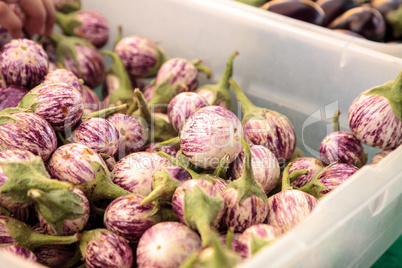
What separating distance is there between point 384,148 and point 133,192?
0.46 metres

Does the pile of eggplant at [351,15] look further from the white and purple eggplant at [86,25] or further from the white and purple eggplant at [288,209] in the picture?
the white and purple eggplant at [288,209]

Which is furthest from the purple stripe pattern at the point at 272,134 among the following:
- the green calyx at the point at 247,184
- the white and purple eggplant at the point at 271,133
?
the green calyx at the point at 247,184

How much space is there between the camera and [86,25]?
1.21 metres

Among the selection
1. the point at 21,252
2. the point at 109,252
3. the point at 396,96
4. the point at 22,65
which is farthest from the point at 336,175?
the point at 22,65

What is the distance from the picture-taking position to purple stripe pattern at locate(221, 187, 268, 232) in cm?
62

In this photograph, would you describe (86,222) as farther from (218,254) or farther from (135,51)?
(135,51)

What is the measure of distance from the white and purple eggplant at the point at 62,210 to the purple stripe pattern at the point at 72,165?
0.03m

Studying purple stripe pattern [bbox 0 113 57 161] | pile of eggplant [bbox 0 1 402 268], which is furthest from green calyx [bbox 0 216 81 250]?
purple stripe pattern [bbox 0 113 57 161]

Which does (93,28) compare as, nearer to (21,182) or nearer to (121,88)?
(121,88)

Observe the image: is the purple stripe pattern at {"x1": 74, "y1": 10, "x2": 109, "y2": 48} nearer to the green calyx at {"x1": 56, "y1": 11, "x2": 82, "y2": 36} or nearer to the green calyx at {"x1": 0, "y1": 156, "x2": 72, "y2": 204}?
the green calyx at {"x1": 56, "y1": 11, "x2": 82, "y2": 36}

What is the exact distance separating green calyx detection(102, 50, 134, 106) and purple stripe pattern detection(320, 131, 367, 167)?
452 mm

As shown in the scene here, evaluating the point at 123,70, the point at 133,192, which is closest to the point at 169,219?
the point at 133,192

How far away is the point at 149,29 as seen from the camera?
1254mm

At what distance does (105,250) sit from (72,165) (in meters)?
0.13
